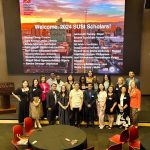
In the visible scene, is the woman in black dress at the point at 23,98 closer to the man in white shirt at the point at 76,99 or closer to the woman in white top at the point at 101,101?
the man in white shirt at the point at 76,99

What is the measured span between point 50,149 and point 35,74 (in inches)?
204

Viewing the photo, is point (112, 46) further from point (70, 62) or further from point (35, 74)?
point (35, 74)

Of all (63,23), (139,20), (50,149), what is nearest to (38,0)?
(63,23)

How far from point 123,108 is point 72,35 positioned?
341cm

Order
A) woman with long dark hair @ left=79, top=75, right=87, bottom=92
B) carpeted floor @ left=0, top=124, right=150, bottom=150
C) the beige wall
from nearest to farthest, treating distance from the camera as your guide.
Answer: carpeted floor @ left=0, top=124, right=150, bottom=150 → woman with long dark hair @ left=79, top=75, right=87, bottom=92 → the beige wall

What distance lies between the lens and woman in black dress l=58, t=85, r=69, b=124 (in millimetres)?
8812

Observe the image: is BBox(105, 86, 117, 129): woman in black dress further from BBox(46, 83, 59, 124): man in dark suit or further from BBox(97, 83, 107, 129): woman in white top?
BBox(46, 83, 59, 124): man in dark suit

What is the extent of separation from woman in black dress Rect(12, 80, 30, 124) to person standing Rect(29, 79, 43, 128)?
0.54 feet

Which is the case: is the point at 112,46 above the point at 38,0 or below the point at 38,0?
below

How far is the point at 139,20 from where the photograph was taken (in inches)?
428

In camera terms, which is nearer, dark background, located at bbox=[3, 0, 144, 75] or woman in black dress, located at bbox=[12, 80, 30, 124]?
woman in black dress, located at bbox=[12, 80, 30, 124]

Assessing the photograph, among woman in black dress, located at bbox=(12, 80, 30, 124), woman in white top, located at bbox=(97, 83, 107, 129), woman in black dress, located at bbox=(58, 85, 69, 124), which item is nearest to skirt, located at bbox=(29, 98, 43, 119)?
woman in black dress, located at bbox=(12, 80, 30, 124)

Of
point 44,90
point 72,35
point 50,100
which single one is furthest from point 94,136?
point 72,35

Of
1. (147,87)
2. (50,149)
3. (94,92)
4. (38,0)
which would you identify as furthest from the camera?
(147,87)
